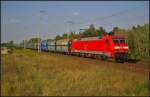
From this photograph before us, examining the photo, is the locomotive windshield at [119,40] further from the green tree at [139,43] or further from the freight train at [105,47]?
the green tree at [139,43]

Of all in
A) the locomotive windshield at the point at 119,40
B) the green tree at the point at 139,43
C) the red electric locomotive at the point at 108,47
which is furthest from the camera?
the green tree at the point at 139,43

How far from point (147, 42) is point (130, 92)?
1302 inches

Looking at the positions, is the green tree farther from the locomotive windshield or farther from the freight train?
the locomotive windshield

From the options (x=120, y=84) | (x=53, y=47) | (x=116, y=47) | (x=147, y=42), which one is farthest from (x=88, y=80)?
(x=53, y=47)

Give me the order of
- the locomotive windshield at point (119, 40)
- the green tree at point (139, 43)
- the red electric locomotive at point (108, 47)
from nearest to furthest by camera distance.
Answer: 1. the red electric locomotive at point (108, 47)
2. the locomotive windshield at point (119, 40)
3. the green tree at point (139, 43)

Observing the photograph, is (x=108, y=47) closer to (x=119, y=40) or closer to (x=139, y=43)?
(x=119, y=40)

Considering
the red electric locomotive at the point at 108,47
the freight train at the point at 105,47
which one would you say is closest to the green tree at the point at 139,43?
the freight train at the point at 105,47

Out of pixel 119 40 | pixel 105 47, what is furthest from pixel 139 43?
pixel 119 40

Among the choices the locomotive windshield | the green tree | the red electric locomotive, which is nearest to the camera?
the red electric locomotive

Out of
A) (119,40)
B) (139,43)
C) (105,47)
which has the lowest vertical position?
(105,47)

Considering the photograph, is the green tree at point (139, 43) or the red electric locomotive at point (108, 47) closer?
the red electric locomotive at point (108, 47)

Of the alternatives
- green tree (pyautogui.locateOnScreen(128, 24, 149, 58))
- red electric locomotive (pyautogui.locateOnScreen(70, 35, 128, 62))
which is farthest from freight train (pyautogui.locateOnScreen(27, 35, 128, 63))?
green tree (pyautogui.locateOnScreen(128, 24, 149, 58))

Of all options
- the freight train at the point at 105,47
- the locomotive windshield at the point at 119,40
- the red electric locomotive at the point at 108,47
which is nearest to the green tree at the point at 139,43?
the freight train at the point at 105,47

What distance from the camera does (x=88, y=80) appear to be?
15.6 meters
